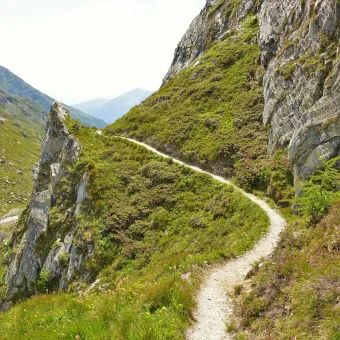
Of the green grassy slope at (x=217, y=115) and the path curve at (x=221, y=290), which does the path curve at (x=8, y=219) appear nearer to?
the green grassy slope at (x=217, y=115)

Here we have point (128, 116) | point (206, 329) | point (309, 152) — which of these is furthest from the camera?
point (128, 116)

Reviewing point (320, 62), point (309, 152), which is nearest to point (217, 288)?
point (309, 152)

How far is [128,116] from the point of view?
6881cm

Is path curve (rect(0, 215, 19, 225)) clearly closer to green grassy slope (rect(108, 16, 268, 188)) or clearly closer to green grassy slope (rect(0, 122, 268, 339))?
green grassy slope (rect(108, 16, 268, 188))

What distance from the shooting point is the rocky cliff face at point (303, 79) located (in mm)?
30017

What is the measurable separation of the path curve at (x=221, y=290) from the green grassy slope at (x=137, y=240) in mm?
543

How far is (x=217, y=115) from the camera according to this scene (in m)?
54.3

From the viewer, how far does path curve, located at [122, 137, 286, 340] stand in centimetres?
1361

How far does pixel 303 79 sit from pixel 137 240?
21.3m

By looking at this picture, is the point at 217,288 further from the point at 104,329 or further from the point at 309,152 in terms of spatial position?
the point at 309,152

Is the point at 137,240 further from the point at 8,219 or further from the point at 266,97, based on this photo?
the point at 8,219

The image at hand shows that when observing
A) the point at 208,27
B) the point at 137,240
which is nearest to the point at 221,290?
the point at 137,240

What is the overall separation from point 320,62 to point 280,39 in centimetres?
1721

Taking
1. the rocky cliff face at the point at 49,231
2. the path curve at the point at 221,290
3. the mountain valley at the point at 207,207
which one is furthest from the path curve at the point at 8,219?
the path curve at the point at 221,290
